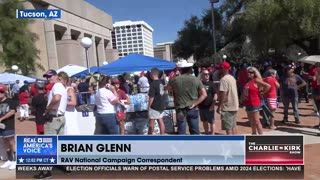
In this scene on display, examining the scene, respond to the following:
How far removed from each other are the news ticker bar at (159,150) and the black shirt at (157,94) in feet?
10.8

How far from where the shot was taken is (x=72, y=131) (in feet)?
32.2

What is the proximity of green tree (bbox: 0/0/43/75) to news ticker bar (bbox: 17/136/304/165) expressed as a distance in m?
38.2

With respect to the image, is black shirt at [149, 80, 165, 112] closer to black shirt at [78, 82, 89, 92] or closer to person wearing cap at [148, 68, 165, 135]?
person wearing cap at [148, 68, 165, 135]

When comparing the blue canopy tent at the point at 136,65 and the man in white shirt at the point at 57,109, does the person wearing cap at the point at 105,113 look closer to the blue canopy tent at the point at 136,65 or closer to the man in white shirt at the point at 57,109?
the man in white shirt at the point at 57,109

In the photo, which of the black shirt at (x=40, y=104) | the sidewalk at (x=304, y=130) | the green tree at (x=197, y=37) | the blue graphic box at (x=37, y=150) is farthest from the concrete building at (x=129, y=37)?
the blue graphic box at (x=37, y=150)

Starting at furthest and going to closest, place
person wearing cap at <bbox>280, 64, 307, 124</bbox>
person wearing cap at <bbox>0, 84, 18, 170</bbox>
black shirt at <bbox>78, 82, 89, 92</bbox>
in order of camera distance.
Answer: black shirt at <bbox>78, 82, 89, 92</bbox>
person wearing cap at <bbox>280, 64, 307, 124</bbox>
person wearing cap at <bbox>0, 84, 18, 170</bbox>

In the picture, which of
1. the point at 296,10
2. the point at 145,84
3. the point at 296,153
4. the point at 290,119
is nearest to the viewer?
the point at 296,153

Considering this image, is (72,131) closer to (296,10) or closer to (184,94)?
(184,94)

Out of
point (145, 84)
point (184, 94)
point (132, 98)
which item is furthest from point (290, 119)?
point (145, 84)

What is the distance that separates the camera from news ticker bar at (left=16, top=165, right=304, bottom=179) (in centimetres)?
717

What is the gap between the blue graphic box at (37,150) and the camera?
301 inches

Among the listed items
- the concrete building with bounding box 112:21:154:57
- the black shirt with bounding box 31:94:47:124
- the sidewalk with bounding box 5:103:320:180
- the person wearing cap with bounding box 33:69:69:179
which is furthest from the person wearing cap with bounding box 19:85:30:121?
the concrete building with bounding box 112:21:154:57

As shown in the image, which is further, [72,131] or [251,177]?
[72,131]

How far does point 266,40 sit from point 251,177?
759 inches
